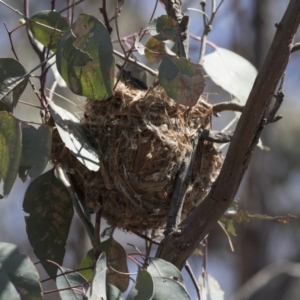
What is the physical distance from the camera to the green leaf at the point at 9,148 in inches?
37.3

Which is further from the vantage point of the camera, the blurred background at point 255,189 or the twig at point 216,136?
the blurred background at point 255,189

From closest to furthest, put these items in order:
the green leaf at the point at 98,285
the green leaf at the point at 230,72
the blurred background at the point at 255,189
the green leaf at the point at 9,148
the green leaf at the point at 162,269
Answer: the green leaf at the point at 9,148, the green leaf at the point at 98,285, the green leaf at the point at 162,269, the green leaf at the point at 230,72, the blurred background at the point at 255,189

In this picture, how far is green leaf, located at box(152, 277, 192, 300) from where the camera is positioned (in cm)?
115

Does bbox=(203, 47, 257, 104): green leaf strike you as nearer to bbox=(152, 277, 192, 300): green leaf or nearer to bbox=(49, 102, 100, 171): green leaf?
bbox=(49, 102, 100, 171): green leaf

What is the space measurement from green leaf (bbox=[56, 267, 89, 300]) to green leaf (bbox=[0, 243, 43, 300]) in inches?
6.9

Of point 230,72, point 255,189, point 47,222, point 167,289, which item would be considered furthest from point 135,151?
point 255,189

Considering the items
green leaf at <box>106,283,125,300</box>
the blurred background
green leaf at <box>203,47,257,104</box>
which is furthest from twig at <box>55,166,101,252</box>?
the blurred background

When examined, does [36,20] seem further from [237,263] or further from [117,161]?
[237,263]

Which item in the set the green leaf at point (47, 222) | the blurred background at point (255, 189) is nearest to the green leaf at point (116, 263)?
the green leaf at point (47, 222)

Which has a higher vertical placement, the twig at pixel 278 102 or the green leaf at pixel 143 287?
the twig at pixel 278 102

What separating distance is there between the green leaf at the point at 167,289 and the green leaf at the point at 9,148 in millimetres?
356

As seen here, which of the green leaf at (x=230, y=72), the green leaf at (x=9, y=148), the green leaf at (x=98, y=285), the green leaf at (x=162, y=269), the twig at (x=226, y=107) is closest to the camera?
the green leaf at (x=9, y=148)

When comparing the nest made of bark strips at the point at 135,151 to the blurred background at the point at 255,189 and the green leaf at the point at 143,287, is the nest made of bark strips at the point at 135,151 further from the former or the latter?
the blurred background at the point at 255,189

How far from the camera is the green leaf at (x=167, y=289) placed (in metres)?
1.15
